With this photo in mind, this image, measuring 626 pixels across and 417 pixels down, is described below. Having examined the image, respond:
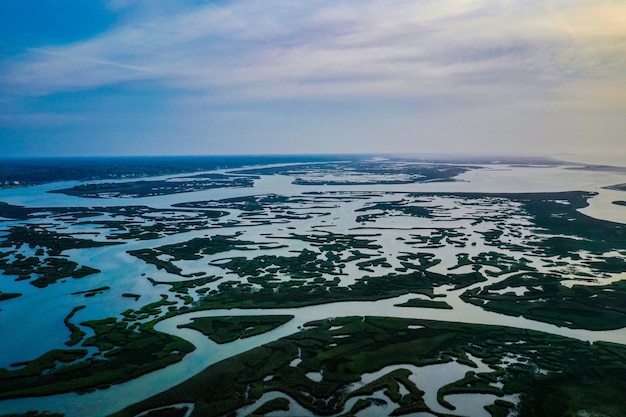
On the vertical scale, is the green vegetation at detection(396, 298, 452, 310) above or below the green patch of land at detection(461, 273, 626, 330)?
above

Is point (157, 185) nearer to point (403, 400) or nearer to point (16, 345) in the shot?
point (16, 345)

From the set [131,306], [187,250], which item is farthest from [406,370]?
[187,250]

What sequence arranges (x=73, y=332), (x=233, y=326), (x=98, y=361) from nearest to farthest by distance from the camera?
(x=98, y=361) < (x=73, y=332) < (x=233, y=326)

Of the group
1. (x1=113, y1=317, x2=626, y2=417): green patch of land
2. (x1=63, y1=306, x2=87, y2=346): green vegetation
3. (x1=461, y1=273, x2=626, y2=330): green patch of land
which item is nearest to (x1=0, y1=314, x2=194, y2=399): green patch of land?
(x1=63, y1=306, x2=87, y2=346): green vegetation

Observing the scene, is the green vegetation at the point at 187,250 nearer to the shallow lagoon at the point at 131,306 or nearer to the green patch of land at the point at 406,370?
the shallow lagoon at the point at 131,306

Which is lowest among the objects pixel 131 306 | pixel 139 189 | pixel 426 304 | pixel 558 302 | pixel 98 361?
pixel 558 302

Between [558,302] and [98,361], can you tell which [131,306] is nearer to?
[98,361]

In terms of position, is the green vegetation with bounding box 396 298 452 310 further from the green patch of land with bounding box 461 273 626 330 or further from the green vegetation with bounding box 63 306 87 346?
the green vegetation with bounding box 63 306 87 346

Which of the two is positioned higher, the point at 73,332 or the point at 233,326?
the point at 73,332
